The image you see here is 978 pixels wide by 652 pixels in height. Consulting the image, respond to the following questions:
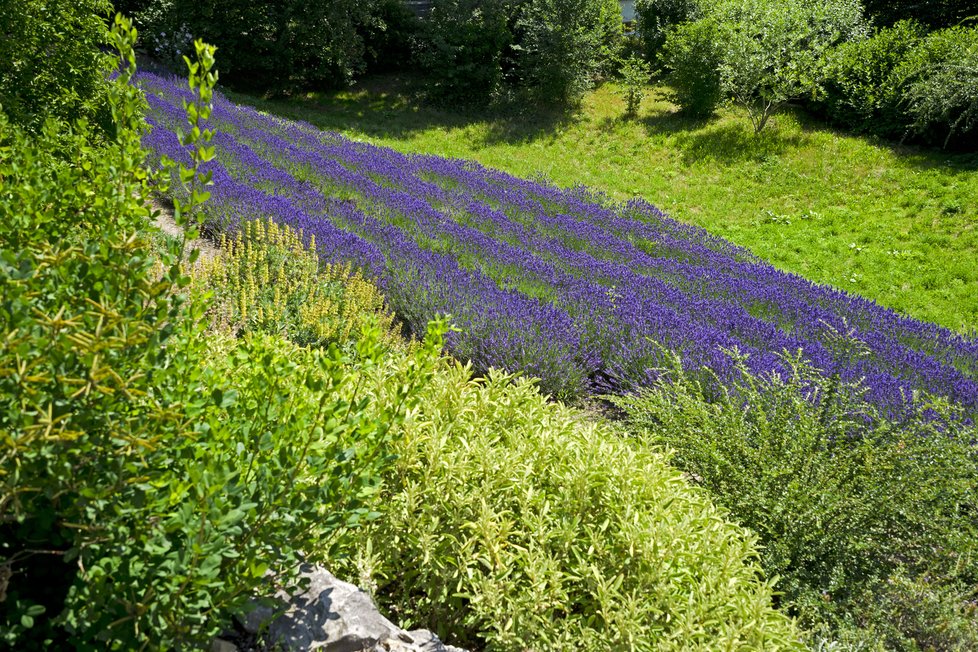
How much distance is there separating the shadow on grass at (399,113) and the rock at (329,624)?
13.3 meters

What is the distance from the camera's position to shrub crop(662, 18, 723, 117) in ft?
46.6

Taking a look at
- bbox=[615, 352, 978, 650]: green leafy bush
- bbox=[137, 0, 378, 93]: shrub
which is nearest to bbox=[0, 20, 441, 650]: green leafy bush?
bbox=[615, 352, 978, 650]: green leafy bush

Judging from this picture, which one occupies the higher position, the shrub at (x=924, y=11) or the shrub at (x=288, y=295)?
the shrub at (x=924, y=11)

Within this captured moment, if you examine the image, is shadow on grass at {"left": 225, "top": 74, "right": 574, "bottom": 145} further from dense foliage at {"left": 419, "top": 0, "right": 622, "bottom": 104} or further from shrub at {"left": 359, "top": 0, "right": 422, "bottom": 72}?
shrub at {"left": 359, "top": 0, "right": 422, "bottom": 72}

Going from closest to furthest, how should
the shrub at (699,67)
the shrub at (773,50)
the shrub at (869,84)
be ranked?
the shrub at (869,84) < the shrub at (773,50) < the shrub at (699,67)

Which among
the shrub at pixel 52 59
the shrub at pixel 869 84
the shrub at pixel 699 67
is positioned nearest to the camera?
the shrub at pixel 52 59

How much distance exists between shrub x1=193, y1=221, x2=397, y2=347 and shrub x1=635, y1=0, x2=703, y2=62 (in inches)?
617

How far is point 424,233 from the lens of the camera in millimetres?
6465

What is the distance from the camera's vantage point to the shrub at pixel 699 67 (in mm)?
14216

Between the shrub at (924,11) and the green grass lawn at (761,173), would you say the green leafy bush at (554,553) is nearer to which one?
the green grass lawn at (761,173)

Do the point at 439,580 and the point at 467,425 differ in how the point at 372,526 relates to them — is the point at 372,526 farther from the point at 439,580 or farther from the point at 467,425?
the point at 467,425

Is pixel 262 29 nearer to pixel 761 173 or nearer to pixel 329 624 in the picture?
pixel 761 173

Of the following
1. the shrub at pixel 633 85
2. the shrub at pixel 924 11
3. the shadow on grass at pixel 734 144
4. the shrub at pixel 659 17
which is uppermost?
the shrub at pixel 924 11

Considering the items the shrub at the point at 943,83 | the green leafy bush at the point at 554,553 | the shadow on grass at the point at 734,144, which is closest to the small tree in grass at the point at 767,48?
the shadow on grass at the point at 734,144
